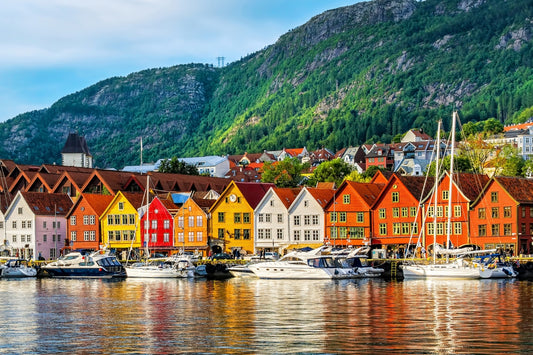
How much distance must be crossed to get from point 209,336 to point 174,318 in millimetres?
9499

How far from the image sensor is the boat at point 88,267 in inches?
4141

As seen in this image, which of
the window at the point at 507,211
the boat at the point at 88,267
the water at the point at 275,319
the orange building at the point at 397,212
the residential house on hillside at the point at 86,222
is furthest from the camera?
the residential house on hillside at the point at 86,222

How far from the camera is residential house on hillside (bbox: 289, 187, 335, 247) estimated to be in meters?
121

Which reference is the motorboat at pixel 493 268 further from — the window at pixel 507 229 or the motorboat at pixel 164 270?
the motorboat at pixel 164 270

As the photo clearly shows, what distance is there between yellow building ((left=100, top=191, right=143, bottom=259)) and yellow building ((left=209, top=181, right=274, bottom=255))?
13.2m

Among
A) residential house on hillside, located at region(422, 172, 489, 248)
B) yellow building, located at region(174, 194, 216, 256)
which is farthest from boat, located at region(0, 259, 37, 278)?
residential house on hillside, located at region(422, 172, 489, 248)

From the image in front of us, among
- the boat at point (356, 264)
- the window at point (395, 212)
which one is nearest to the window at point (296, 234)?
the window at point (395, 212)

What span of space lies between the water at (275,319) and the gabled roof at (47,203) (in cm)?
6069

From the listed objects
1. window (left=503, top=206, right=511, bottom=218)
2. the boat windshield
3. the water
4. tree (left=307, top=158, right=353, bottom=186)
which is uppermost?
tree (left=307, top=158, right=353, bottom=186)

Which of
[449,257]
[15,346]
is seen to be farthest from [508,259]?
[15,346]

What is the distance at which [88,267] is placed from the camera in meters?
106

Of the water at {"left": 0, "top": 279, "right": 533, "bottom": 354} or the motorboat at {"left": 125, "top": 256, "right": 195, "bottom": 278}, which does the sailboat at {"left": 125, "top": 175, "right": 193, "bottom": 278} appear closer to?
the motorboat at {"left": 125, "top": 256, "right": 195, "bottom": 278}

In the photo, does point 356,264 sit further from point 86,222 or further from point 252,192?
point 86,222

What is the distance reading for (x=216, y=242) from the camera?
A: 416 ft
